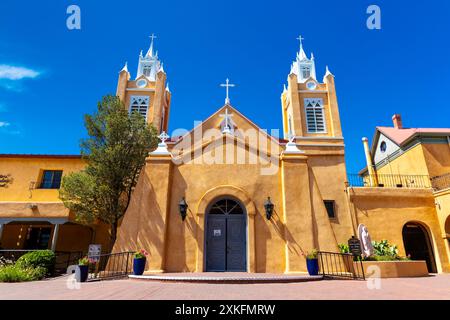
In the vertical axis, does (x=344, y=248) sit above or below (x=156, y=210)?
below

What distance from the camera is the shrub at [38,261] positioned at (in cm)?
1264

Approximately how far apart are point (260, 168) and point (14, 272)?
11.2m

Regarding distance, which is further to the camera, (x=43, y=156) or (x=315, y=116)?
(x=315, y=116)

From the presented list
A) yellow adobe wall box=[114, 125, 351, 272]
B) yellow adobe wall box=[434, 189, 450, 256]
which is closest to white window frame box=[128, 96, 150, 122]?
yellow adobe wall box=[114, 125, 351, 272]

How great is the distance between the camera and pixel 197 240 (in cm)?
1177

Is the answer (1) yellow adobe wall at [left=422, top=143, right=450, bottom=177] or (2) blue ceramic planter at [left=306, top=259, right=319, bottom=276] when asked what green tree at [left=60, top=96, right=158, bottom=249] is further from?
(1) yellow adobe wall at [left=422, top=143, right=450, bottom=177]

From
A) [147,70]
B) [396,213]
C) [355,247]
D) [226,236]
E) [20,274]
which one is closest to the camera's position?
[20,274]

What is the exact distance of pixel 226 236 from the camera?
1217cm

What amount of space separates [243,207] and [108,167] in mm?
7604

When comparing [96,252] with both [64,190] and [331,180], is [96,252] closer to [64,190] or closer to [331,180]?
[64,190]

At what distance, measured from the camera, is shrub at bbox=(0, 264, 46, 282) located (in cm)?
1095

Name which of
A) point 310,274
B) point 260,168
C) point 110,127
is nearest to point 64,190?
point 110,127

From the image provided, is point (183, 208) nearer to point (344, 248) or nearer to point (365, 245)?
point (344, 248)

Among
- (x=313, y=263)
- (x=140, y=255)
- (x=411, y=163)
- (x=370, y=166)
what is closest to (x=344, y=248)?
(x=313, y=263)
